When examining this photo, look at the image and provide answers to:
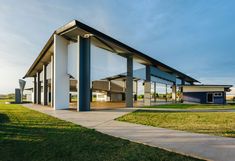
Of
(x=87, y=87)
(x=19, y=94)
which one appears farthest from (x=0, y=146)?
(x=19, y=94)

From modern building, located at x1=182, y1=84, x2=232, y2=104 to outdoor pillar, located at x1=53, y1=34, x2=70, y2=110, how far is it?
21.6 metres

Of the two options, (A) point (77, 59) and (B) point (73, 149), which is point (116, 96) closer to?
(A) point (77, 59)

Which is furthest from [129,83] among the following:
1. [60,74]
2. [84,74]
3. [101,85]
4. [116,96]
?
[116,96]

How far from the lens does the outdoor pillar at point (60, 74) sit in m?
17.3

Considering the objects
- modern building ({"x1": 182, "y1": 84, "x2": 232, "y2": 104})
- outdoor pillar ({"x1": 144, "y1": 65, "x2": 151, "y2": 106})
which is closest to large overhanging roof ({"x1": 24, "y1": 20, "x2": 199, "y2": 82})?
outdoor pillar ({"x1": 144, "y1": 65, "x2": 151, "y2": 106})

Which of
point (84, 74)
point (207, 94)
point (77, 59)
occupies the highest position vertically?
point (77, 59)

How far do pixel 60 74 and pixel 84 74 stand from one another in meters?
3.10

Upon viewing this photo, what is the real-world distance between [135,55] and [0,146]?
17866 millimetres

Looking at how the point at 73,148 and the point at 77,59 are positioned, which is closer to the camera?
the point at 73,148

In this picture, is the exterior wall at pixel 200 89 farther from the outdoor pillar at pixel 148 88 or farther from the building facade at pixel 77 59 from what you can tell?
the building facade at pixel 77 59

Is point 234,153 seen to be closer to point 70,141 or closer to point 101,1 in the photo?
point 70,141

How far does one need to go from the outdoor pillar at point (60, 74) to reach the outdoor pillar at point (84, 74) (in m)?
2.82

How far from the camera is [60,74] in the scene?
17.8 metres

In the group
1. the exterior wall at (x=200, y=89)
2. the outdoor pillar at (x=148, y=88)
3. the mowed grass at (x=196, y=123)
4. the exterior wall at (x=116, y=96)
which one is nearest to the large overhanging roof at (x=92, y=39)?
the outdoor pillar at (x=148, y=88)
